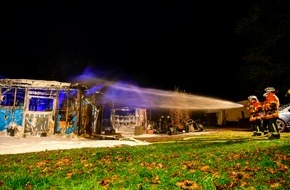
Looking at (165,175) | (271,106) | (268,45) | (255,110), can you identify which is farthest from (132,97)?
(165,175)

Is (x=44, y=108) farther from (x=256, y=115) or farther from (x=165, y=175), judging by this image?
(x=165, y=175)

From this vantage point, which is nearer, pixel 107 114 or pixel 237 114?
pixel 107 114

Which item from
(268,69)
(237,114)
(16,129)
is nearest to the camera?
(16,129)

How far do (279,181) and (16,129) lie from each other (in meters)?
15.9

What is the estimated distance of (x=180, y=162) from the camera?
6203mm

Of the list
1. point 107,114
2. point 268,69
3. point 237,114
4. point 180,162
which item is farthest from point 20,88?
point 237,114

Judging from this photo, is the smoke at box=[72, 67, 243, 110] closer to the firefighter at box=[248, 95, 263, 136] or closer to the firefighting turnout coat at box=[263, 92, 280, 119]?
the firefighter at box=[248, 95, 263, 136]

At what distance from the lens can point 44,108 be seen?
62.2 ft

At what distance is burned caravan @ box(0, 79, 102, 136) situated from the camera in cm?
1738

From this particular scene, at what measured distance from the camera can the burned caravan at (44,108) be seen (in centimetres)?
1738

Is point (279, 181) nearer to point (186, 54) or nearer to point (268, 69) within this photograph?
point (268, 69)

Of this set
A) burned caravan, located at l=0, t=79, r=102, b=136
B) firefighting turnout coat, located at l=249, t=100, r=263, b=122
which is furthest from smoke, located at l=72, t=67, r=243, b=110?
firefighting turnout coat, located at l=249, t=100, r=263, b=122

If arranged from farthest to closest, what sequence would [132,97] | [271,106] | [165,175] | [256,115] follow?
[132,97] < [256,115] < [271,106] < [165,175]

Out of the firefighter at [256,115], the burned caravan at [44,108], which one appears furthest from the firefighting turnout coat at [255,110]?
the burned caravan at [44,108]
